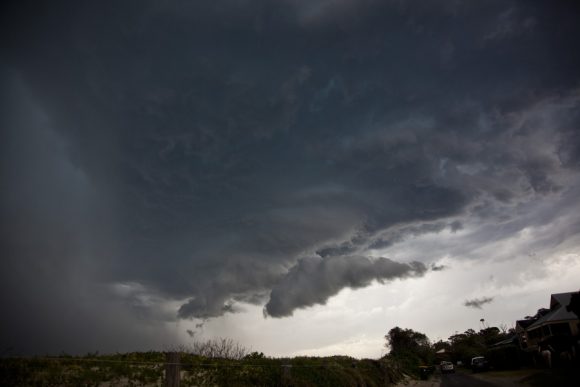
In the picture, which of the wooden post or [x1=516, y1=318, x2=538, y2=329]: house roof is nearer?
the wooden post

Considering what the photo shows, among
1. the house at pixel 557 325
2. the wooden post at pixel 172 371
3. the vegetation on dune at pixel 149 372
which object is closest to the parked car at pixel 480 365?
the house at pixel 557 325

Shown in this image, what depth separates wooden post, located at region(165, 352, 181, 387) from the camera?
311 inches

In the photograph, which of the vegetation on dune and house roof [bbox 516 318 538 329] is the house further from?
the vegetation on dune

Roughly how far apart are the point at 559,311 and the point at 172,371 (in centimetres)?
5616

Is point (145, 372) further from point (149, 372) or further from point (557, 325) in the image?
point (557, 325)

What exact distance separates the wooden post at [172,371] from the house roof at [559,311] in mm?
49628

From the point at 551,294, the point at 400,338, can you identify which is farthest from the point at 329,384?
the point at 400,338

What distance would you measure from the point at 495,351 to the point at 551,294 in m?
18.1

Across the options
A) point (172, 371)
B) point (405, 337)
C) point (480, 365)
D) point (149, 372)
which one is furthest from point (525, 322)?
point (172, 371)

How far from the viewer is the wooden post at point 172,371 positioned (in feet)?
26.0

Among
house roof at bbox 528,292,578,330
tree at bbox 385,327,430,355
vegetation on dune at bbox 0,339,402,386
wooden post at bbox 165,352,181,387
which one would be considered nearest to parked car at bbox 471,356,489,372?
house roof at bbox 528,292,578,330

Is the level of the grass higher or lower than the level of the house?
higher

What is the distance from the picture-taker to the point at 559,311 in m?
45.9

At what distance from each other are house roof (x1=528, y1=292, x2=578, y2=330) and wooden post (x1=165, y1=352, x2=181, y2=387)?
163 feet
